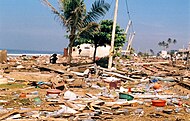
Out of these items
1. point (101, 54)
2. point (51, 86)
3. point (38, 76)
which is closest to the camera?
point (51, 86)

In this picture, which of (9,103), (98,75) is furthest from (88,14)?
(9,103)

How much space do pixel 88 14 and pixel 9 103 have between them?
13.7 m

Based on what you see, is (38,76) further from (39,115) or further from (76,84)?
(39,115)

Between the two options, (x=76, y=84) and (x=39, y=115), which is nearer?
(x=39, y=115)

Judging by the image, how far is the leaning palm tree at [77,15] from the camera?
2016 cm

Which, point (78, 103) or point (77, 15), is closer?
point (78, 103)

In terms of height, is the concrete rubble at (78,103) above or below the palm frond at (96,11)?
below

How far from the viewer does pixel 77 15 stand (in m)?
20.0

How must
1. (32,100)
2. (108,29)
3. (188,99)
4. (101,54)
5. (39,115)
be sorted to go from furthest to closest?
(101,54), (108,29), (188,99), (32,100), (39,115)

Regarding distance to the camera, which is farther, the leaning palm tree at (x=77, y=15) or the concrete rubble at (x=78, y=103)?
the leaning palm tree at (x=77, y=15)

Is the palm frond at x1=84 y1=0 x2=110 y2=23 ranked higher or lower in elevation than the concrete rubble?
higher

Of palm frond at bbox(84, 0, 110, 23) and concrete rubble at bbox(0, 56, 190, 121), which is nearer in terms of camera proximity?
concrete rubble at bbox(0, 56, 190, 121)

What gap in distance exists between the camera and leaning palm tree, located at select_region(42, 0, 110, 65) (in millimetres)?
20156

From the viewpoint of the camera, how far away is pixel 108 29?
2712 cm
